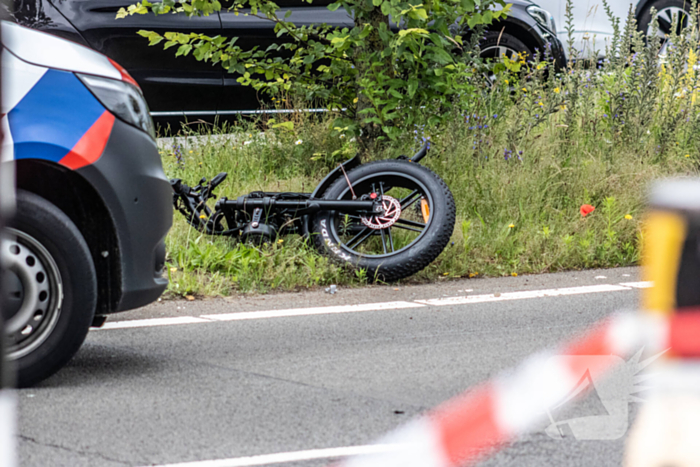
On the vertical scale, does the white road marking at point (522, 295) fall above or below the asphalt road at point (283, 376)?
above

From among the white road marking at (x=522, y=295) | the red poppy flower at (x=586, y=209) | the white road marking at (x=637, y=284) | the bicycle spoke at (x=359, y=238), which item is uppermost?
the red poppy flower at (x=586, y=209)

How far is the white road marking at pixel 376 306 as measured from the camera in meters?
4.48

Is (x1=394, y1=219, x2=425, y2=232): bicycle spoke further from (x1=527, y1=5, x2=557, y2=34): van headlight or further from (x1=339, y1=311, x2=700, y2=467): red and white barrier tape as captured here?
(x1=527, y1=5, x2=557, y2=34): van headlight

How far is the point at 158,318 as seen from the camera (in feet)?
14.9

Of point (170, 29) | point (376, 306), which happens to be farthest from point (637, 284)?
point (170, 29)

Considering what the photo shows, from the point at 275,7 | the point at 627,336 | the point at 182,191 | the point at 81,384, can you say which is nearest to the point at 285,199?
the point at 182,191

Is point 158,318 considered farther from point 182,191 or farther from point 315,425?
point 315,425

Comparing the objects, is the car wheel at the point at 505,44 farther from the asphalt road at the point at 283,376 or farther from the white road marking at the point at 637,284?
the asphalt road at the point at 283,376

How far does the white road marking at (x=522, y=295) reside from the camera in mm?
4945

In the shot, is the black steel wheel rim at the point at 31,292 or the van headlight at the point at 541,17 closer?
the black steel wheel rim at the point at 31,292

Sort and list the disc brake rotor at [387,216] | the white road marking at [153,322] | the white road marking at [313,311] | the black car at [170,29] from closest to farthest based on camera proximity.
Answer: the white road marking at [153,322] → the white road marking at [313,311] → the disc brake rotor at [387,216] → the black car at [170,29]

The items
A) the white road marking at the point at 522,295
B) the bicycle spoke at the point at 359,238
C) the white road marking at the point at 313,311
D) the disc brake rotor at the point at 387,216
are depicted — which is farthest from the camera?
the bicycle spoke at the point at 359,238

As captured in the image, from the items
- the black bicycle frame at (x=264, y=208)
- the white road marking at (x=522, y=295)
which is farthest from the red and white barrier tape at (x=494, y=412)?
the black bicycle frame at (x=264, y=208)

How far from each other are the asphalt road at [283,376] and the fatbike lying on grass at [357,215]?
0.28 m
